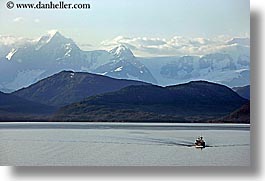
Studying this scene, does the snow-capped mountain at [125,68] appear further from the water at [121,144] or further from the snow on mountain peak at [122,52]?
the water at [121,144]

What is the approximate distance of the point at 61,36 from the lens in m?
3.50

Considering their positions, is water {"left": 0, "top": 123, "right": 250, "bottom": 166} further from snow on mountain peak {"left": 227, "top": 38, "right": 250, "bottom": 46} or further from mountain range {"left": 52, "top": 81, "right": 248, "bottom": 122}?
snow on mountain peak {"left": 227, "top": 38, "right": 250, "bottom": 46}

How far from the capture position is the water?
3.46m

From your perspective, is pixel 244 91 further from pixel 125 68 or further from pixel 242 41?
pixel 125 68

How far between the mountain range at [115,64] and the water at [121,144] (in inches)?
7.4

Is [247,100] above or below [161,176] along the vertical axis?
above

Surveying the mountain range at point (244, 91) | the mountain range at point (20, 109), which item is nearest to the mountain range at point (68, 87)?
the mountain range at point (20, 109)

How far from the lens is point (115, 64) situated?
11.6 feet

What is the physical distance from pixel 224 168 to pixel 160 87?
416 millimetres

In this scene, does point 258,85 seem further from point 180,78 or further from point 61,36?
point 61,36

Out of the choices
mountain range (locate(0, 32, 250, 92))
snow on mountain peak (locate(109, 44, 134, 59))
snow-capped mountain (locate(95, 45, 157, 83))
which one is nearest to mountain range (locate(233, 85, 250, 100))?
mountain range (locate(0, 32, 250, 92))

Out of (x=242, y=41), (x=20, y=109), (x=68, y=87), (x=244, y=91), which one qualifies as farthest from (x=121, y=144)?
(x=242, y=41)

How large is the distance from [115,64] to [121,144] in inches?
12.9

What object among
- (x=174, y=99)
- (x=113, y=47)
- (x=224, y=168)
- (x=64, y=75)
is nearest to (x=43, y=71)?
(x=64, y=75)
